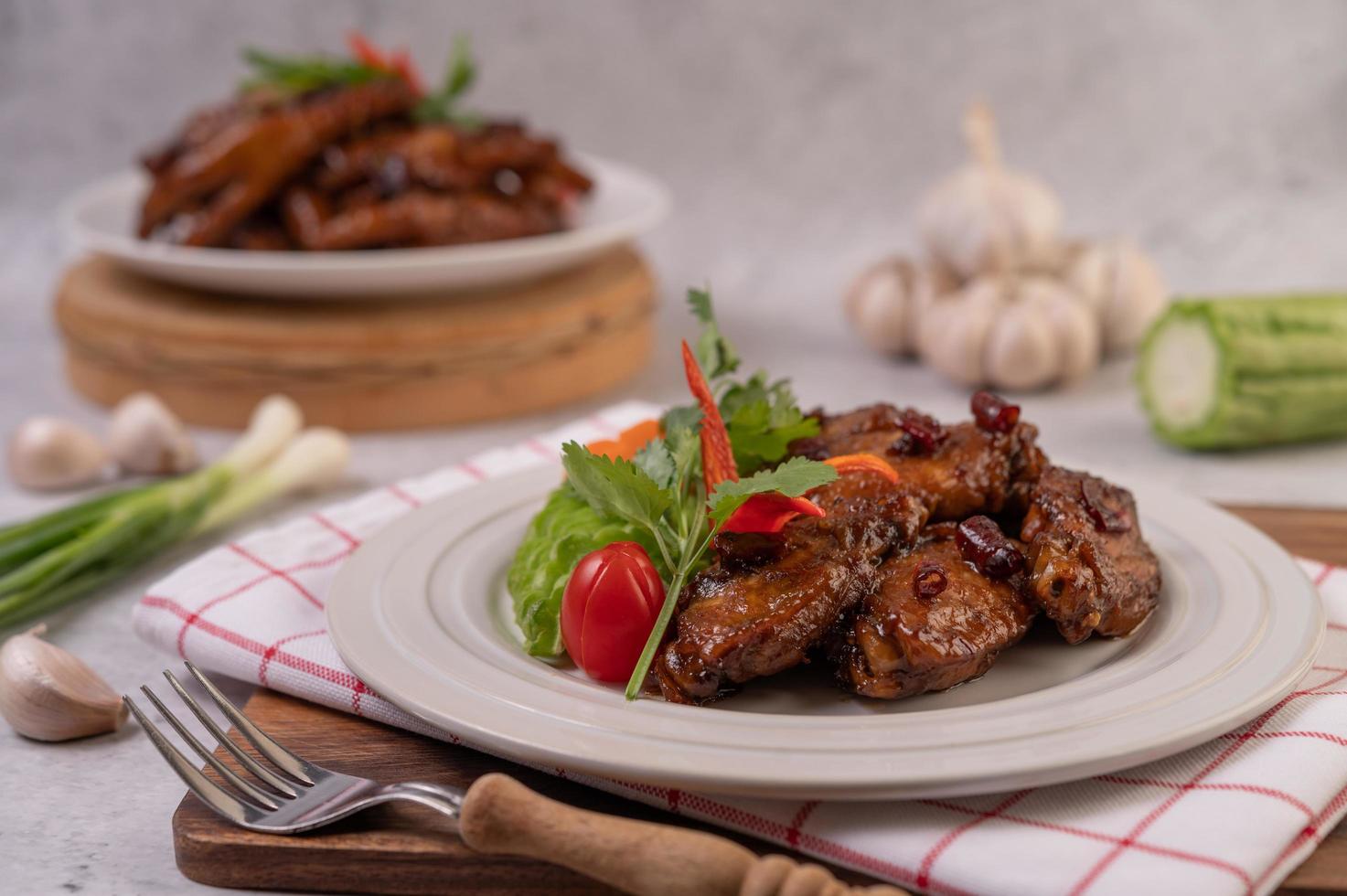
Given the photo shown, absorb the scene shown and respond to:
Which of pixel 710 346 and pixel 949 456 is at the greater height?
pixel 710 346

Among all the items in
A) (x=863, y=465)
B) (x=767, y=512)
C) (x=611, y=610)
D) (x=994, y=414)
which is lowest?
(x=611, y=610)

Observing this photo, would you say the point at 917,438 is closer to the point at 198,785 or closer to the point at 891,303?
the point at 198,785

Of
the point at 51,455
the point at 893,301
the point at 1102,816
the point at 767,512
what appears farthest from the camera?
the point at 893,301

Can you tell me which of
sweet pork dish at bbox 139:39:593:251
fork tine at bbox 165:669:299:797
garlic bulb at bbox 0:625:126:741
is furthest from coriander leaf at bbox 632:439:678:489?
sweet pork dish at bbox 139:39:593:251

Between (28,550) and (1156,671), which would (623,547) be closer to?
(1156,671)

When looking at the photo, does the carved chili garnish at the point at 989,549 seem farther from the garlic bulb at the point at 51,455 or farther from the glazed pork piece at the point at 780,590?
the garlic bulb at the point at 51,455

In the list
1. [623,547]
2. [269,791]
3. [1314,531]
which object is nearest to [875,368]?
[1314,531]

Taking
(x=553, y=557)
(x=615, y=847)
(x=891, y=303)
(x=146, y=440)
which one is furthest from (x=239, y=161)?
(x=615, y=847)
